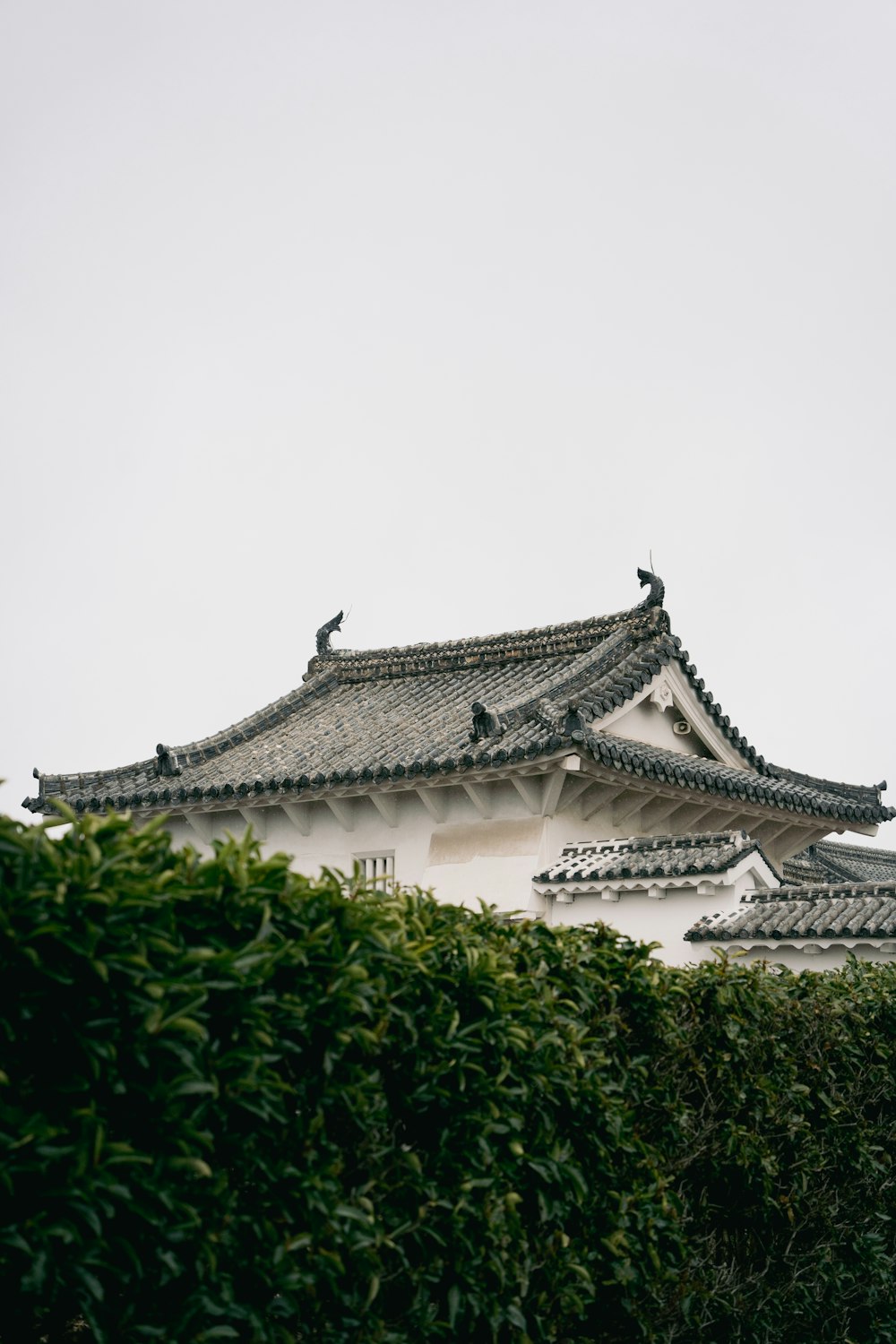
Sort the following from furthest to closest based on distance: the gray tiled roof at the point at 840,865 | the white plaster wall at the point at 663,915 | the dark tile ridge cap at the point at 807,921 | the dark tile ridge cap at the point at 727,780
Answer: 1. the gray tiled roof at the point at 840,865
2. the dark tile ridge cap at the point at 727,780
3. the white plaster wall at the point at 663,915
4. the dark tile ridge cap at the point at 807,921

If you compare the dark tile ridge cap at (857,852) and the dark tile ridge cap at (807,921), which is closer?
the dark tile ridge cap at (807,921)

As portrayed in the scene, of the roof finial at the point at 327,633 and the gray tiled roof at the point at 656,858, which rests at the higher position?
the roof finial at the point at 327,633

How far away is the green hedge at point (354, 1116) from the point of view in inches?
123

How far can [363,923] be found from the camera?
3.87m

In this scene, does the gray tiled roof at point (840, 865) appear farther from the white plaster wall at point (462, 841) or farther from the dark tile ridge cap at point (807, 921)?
the dark tile ridge cap at point (807, 921)

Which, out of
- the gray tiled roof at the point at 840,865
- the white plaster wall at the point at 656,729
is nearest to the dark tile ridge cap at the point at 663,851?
the white plaster wall at the point at 656,729

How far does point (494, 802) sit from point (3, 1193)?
1296 cm

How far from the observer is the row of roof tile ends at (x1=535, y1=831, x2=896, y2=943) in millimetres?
11352

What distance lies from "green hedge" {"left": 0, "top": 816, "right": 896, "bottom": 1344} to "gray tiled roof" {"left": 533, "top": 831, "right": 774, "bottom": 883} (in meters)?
5.94

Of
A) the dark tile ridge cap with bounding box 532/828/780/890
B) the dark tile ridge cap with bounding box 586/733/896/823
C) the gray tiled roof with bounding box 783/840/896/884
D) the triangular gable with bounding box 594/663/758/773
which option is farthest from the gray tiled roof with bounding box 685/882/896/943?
the gray tiled roof with bounding box 783/840/896/884

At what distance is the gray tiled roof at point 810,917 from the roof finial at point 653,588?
7194 mm

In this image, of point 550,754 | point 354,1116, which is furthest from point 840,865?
point 354,1116

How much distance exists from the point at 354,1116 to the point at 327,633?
64.2 ft

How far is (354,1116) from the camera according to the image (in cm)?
381
